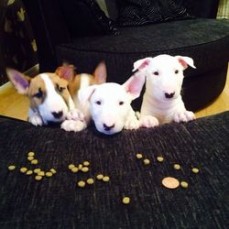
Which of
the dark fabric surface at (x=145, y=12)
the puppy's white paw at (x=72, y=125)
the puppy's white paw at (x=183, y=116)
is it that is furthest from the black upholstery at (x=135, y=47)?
the puppy's white paw at (x=72, y=125)

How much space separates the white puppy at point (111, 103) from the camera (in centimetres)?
95

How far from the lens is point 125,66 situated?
162 cm

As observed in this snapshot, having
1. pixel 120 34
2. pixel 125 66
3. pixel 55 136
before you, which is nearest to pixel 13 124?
pixel 55 136

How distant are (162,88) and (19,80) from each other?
0.42m

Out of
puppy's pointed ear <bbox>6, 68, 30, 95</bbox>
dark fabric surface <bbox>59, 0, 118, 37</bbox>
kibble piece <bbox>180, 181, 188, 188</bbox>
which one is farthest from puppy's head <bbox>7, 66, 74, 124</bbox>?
dark fabric surface <bbox>59, 0, 118, 37</bbox>

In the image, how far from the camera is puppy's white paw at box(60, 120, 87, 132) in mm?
1034

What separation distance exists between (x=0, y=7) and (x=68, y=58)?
0.93m

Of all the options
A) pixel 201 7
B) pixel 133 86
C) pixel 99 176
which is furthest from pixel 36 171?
pixel 201 7

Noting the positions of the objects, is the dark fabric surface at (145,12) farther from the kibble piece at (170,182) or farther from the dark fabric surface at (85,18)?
the kibble piece at (170,182)

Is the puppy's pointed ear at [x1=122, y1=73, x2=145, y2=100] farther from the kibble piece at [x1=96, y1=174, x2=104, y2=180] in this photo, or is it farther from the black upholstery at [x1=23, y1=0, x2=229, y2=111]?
the black upholstery at [x1=23, y1=0, x2=229, y2=111]

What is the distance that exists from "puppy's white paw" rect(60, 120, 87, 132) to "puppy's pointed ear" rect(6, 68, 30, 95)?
0.52 ft

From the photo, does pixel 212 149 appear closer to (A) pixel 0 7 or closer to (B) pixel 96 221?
(B) pixel 96 221

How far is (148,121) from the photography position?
43.3 inches

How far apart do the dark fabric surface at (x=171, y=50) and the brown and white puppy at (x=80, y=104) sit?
433 millimetres
